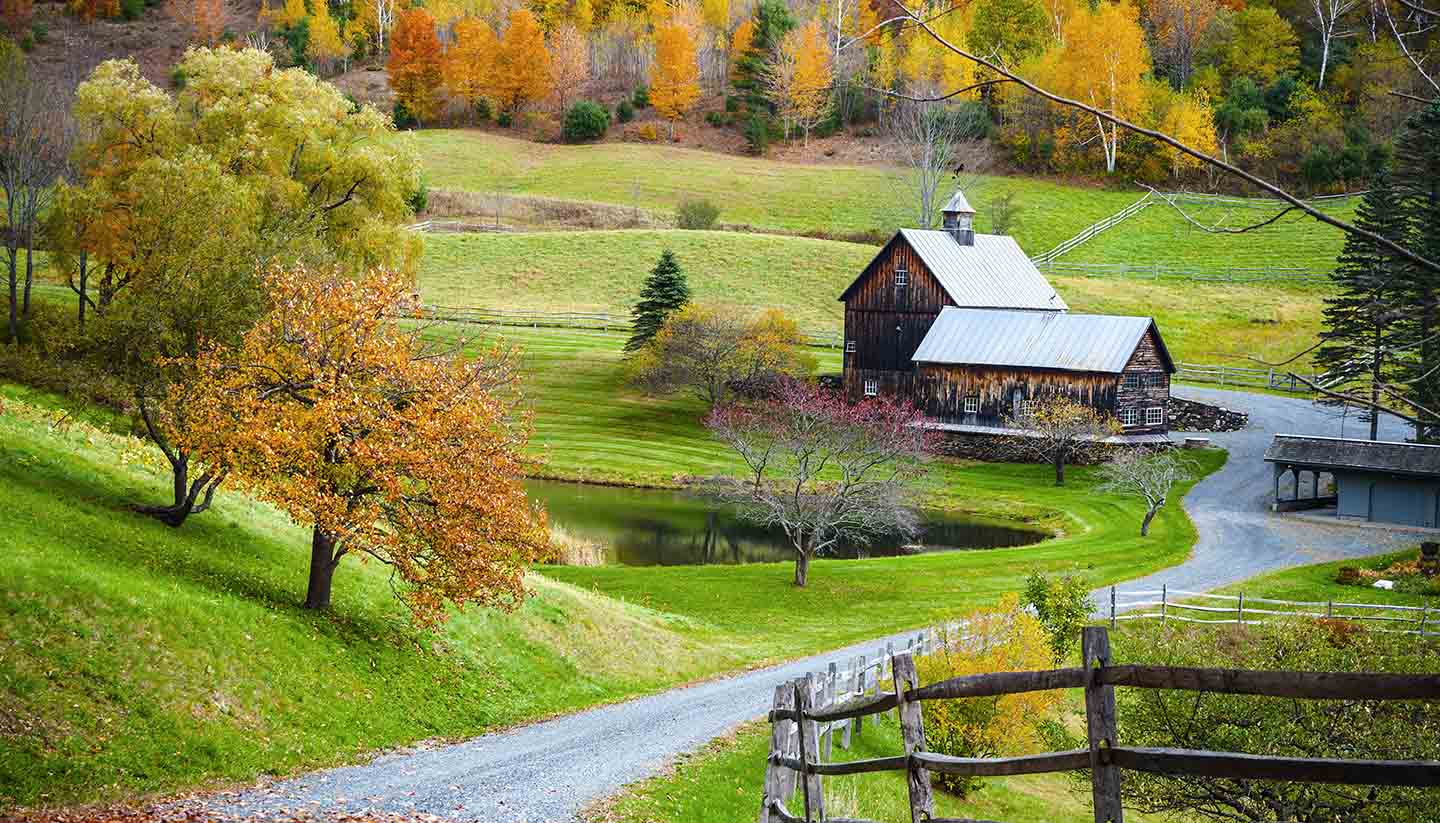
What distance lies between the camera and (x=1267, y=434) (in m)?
61.9

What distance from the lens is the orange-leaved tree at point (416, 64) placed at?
12744 centimetres

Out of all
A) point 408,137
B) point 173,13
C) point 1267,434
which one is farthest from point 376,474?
point 173,13

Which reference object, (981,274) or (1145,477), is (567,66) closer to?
(981,274)

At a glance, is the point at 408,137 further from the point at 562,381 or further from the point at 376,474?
the point at 376,474

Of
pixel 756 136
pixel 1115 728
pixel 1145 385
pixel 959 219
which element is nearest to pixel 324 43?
pixel 756 136

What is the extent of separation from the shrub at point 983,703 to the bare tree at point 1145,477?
83.2 ft

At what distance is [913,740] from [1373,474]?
47060mm

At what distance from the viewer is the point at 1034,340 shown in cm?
6288

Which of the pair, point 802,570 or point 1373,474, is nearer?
point 802,570

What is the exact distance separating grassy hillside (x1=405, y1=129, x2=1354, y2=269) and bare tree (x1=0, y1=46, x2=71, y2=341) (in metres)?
55.1

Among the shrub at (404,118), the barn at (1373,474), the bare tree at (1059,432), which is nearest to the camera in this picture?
the barn at (1373,474)

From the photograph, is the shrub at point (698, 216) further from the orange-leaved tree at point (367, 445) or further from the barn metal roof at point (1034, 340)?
the orange-leaved tree at point (367, 445)

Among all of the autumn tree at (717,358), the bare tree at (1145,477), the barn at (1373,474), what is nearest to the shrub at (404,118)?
the autumn tree at (717,358)

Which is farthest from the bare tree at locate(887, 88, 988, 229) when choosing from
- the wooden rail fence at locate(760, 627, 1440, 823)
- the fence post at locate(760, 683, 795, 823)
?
the wooden rail fence at locate(760, 627, 1440, 823)
